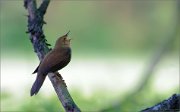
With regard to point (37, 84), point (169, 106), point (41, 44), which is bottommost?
point (169, 106)

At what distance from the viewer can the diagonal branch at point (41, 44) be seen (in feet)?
8.74

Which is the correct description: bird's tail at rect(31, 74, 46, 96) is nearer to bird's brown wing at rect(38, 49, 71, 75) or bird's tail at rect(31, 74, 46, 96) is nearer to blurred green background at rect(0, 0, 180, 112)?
bird's brown wing at rect(38, 49, 71, 75)

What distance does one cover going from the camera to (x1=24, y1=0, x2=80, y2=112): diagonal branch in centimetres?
267

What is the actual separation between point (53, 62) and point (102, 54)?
5639 millimetres

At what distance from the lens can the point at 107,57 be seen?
772 cm

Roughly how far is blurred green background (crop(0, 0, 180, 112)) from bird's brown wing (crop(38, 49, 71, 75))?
708mm

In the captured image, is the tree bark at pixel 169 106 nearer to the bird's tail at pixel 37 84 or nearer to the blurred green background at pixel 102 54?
the bird's tail at pixel 37 84

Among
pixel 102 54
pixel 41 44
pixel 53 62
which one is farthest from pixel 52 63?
pixel 102 54

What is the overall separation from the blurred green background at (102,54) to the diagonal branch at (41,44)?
0.53m

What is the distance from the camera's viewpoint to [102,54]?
8461 mm

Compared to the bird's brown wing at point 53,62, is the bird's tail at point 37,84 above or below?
below

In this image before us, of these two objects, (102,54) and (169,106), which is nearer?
(169,106)

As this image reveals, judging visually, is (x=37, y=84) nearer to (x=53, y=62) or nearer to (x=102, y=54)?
(x=53, y=62)

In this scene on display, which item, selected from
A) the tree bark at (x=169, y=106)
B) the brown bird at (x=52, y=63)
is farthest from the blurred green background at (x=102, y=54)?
the tree bark at (x=169, y=106)
